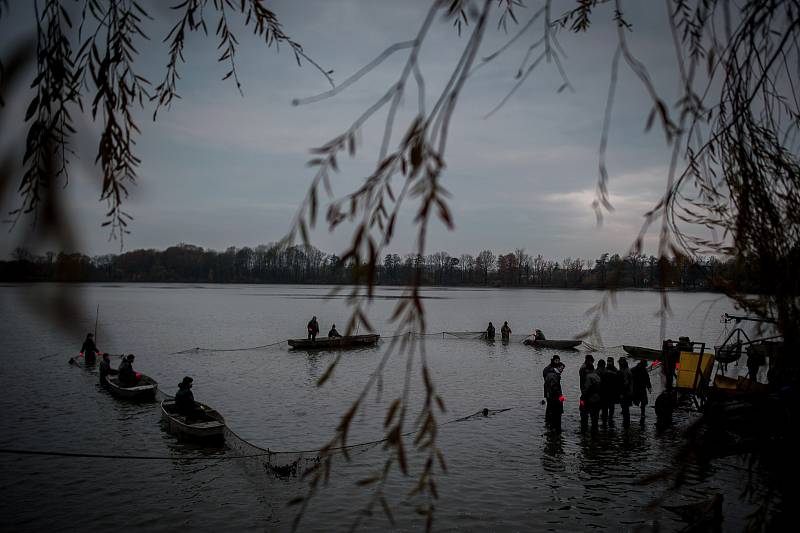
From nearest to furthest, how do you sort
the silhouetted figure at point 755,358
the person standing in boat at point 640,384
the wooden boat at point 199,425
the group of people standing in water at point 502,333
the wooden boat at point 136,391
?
the silhouetted figure at point 755,358, the wooden boat at point 199,425, the person standing in boat at point 640,384, the wooden boat at point 136,391, the group of people standing in water at point 502,333

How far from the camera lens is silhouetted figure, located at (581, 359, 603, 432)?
15.5 meters

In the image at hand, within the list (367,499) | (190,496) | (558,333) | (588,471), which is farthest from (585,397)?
(558,333)

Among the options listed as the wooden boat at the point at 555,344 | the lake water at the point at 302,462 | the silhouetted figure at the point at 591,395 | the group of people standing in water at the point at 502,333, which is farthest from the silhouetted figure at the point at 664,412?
the group of people standing in water at the point at 502,333

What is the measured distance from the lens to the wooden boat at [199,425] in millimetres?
14625

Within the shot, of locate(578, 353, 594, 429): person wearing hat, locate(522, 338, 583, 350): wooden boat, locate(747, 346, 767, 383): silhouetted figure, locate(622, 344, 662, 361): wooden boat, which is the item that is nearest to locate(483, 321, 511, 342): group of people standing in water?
locate(522, 338, 583, 350): wooden boat

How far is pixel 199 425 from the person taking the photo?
14.8 meters

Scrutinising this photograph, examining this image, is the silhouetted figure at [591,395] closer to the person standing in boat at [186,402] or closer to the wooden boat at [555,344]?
the person standing in boat at [186,402]

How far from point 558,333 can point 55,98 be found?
2218 inches

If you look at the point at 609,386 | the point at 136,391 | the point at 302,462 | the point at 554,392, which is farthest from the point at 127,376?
the point at 609,386

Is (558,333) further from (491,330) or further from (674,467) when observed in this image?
(674,467)

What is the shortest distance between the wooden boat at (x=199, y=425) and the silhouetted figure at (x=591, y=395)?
11.2 metres

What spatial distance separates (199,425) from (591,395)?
475 inches

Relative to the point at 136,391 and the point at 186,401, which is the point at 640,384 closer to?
the point at 186,401

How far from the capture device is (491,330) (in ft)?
144
